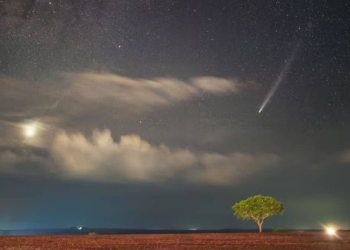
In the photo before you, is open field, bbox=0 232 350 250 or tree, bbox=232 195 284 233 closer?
open field, bbox=0 232 350 250

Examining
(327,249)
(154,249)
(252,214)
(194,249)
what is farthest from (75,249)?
(252,214)

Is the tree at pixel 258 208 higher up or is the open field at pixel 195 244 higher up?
the tree at pixel 258 208

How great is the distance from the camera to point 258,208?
99750 mm

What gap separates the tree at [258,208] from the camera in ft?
326

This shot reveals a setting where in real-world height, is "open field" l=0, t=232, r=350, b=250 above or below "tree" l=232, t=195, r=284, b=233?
below

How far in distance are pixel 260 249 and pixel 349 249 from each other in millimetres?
8650

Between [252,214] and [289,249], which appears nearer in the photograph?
[289,249]

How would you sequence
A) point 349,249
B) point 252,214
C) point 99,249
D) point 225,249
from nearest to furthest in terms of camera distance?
1. point 349,249
2. point 225,249
3. point 99,249
4. point 252,214

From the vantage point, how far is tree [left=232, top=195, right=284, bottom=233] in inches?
3907

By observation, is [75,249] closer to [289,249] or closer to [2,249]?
[2,249]

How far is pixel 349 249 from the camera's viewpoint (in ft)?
138

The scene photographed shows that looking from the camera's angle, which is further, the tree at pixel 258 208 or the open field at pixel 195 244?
the tree at pixel 258 208

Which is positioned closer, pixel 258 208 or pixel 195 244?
pixel 195 244

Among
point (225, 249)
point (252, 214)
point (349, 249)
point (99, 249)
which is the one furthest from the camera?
point (252, 214)
